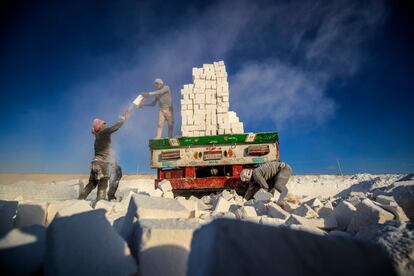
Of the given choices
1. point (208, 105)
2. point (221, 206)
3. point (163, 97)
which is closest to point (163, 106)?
point (163, 97)

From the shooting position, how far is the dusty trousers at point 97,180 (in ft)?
15.7

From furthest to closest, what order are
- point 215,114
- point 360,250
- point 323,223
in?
point 215,114
point 323,223
point 360,250

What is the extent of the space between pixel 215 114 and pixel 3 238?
6945mm

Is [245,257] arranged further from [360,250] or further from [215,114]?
[215,114]

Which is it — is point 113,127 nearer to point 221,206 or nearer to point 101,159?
point 101,159

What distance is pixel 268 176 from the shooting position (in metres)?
5.84

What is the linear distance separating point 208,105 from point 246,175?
303 cm

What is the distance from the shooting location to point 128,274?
1131mm

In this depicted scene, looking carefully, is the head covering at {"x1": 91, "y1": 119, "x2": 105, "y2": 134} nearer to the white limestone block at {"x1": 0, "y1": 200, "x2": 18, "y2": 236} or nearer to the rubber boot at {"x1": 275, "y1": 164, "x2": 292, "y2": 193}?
the white limestone block at {"x1": 0, "y1": 200, "x2": 18, "y2": 236}

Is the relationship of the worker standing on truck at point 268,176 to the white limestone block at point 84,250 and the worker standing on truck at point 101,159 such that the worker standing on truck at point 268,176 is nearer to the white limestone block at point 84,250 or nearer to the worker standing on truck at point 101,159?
the worker standing on truck at point 101,159

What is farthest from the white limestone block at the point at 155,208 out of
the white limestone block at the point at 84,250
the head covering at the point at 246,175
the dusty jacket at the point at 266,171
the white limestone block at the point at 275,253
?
the head covering at the point at 246,175

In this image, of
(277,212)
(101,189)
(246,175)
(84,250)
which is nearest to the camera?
(84,250)

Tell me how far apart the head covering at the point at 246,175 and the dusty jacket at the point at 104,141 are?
295 cm

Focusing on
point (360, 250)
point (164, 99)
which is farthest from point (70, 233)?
point (164, 99)
